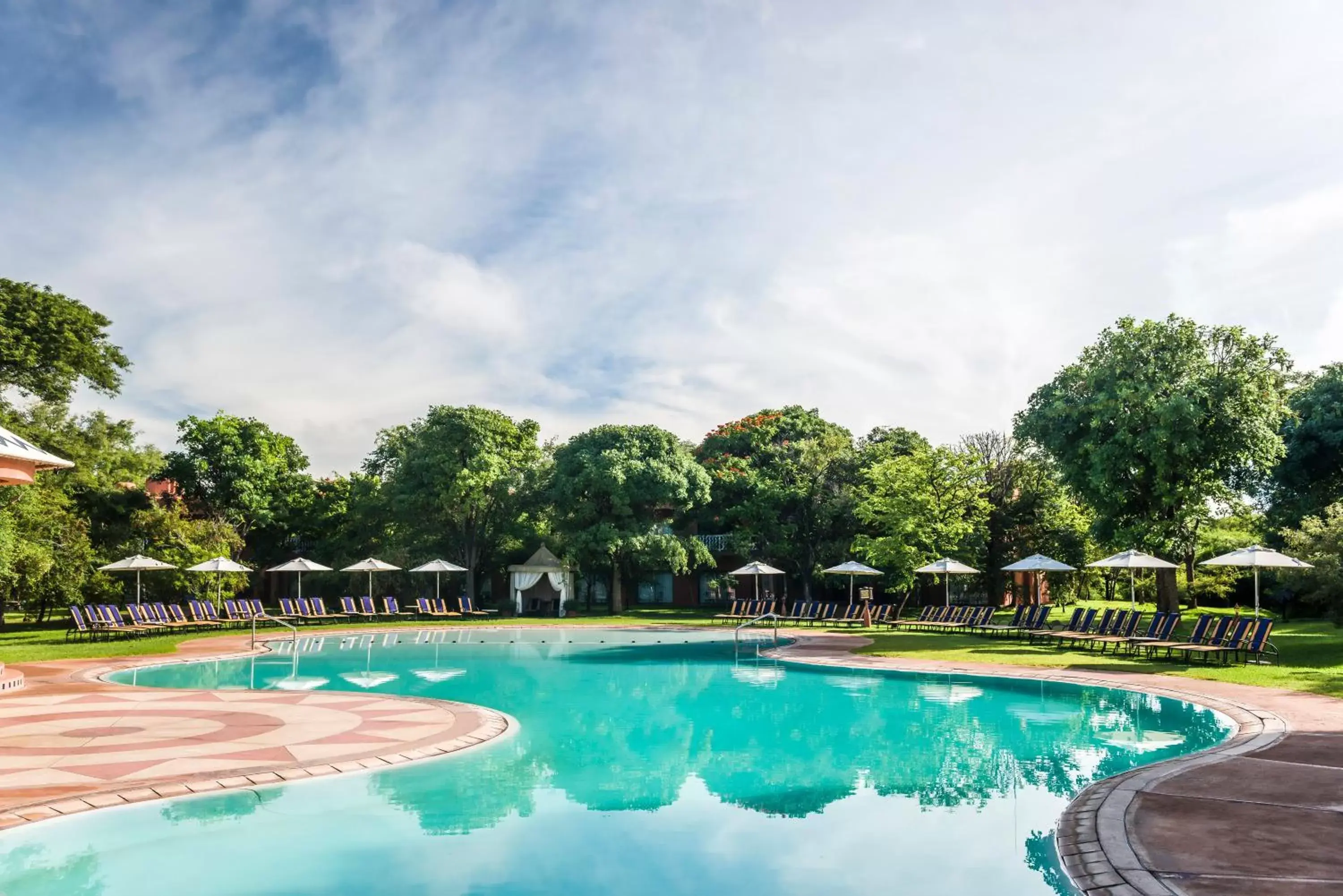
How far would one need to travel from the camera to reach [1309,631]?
25.5 meters

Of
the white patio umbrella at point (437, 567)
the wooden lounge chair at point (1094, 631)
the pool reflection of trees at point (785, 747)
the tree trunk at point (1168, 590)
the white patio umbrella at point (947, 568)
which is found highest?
the white patio umbrella at point (437, 567)

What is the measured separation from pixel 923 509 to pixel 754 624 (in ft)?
21.8

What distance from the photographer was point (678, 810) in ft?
27.4

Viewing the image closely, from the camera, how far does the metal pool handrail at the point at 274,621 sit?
2147cm

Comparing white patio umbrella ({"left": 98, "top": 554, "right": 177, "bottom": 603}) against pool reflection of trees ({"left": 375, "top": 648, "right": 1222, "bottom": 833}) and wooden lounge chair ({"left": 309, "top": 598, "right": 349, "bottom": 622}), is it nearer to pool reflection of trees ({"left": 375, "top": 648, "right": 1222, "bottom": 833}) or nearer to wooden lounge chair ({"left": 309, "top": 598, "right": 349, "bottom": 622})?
wooden lounge chair ({"left": 309, "top": 598, "right": 349, "bottom": 622})

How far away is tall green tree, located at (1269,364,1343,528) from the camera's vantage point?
2491cm

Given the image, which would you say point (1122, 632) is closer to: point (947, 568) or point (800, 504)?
point (947, 568)

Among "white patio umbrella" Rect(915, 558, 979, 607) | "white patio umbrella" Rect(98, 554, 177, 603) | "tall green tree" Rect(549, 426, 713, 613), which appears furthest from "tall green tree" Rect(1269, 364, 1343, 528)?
"white patio umbrella" Rect(98, 554, 177, 603)

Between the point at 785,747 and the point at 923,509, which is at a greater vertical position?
the point at 923,509

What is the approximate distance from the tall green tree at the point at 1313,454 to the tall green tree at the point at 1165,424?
1.36 metres

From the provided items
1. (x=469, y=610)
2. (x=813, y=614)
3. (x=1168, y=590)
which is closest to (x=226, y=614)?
(x=469, y=610)

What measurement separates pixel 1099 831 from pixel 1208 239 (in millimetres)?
13321

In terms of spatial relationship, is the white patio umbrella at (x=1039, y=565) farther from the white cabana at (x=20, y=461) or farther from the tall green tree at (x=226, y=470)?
the tall green tree at (x=226, y=470)

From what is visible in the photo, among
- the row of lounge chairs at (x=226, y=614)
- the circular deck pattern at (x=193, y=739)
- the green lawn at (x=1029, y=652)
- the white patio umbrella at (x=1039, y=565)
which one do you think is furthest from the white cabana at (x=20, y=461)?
the white patio umbrella at (x=1039, y=565)
